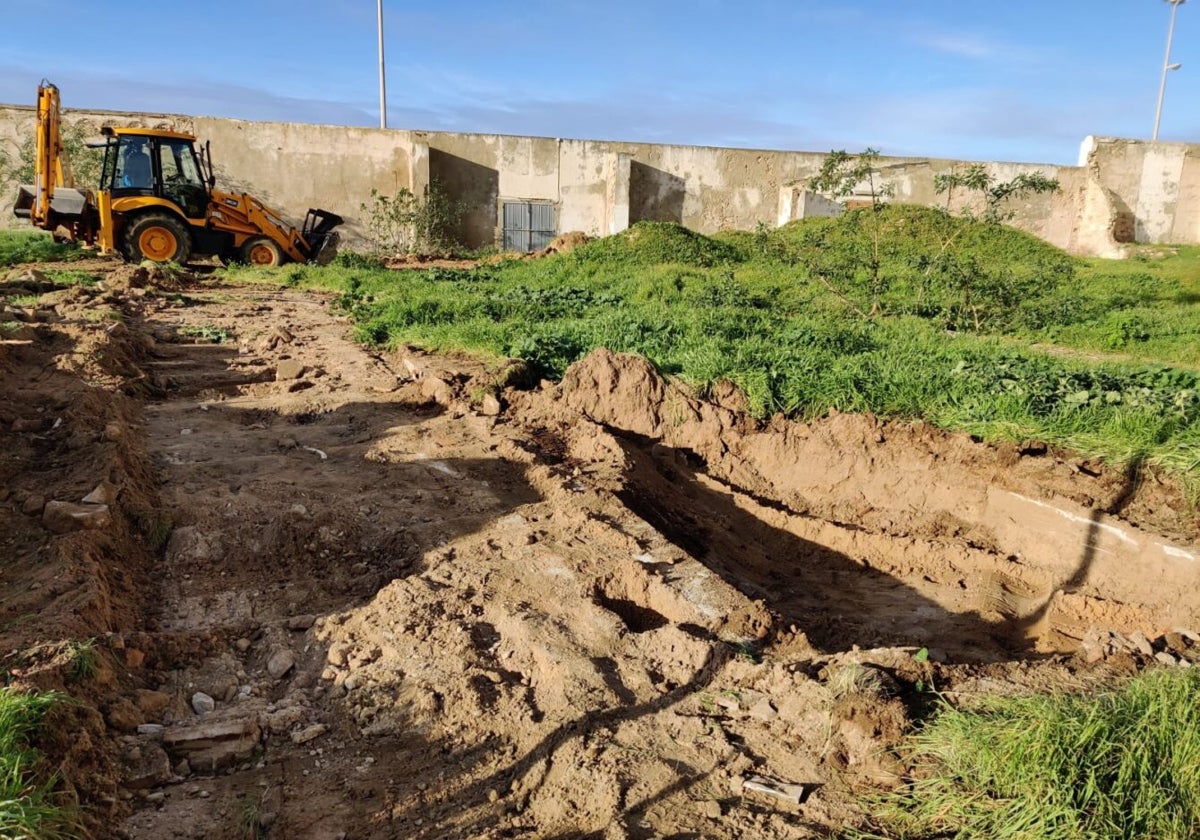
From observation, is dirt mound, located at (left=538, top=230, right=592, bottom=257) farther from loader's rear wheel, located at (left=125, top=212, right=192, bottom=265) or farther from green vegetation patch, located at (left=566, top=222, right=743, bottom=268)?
loader's rear wheel, located at (left=125, top=212, right=192, bottom=265)

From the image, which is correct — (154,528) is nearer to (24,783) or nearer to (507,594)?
(507,594)

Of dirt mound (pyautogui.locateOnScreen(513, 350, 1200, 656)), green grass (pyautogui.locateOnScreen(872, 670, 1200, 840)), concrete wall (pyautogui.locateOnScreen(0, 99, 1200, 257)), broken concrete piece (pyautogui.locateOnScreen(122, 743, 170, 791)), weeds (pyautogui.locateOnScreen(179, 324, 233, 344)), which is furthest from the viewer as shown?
concrete wall (pyautogui.locateOnScreen(0, 99, 1200, 257))

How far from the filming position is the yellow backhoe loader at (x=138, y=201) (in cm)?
1425

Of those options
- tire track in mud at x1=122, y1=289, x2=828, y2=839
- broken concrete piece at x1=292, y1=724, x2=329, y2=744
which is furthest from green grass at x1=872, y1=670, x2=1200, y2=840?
broken concrete piece at x1=292, y1=724, x2=329, y2=744

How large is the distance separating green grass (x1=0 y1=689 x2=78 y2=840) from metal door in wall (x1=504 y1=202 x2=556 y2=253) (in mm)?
20520

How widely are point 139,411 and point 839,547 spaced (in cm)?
538

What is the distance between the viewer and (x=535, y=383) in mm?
7570

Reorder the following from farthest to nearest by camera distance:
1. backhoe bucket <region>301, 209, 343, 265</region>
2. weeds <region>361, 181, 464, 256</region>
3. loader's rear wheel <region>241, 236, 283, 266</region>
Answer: weeds <region>361, 181, 464, 256</region> → backhoe bucket <region>301, 209, 343, 265</region> → loader's rear wheel <region>241, 236, 283, 266</region>

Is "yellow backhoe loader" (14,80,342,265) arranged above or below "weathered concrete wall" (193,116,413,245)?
below

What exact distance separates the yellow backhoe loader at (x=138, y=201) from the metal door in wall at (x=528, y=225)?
26.0 feet

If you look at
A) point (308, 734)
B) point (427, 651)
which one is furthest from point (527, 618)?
point (308, 734)

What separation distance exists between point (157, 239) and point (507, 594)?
13960mm

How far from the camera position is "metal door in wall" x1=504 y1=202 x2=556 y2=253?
874 inches

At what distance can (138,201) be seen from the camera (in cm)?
1454
